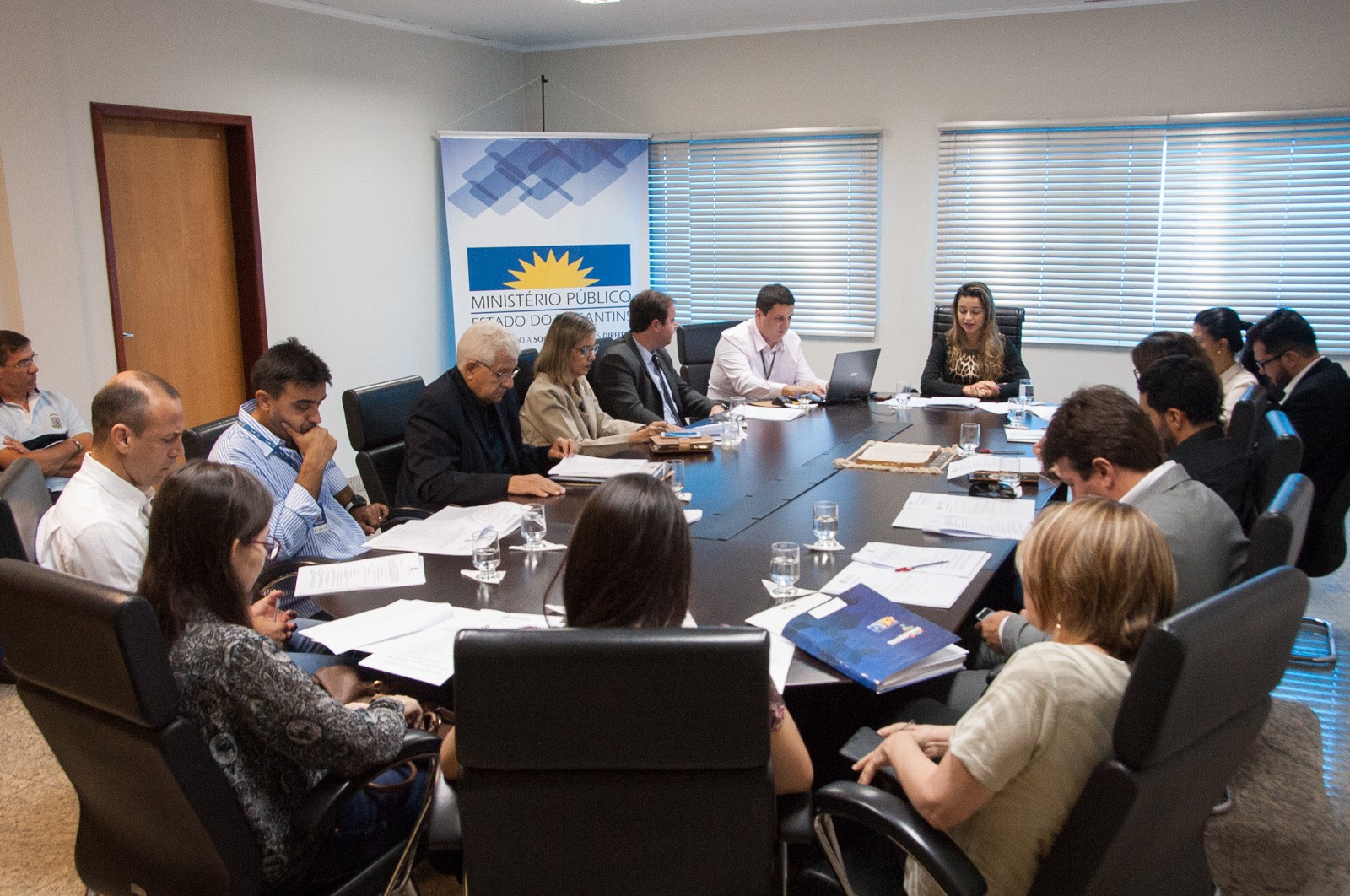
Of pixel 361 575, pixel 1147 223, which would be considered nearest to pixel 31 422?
pixel 361 575

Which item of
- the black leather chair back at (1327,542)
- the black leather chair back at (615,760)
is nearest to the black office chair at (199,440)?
the black leather chair back at (615,760)

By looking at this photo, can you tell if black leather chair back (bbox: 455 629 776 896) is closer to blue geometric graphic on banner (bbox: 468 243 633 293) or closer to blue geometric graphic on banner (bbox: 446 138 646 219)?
blue geometric graphic on banner (bbox: 468 243 633 293)

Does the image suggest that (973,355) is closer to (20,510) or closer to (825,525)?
(825,525)

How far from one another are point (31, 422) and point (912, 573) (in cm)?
369

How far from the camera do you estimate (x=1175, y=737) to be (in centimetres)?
133

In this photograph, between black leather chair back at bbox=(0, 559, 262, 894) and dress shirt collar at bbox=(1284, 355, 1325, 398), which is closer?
black leather chair back at bbox=(0, 559, 262, 894)

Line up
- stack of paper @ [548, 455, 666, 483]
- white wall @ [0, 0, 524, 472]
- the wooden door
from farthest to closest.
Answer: the wooden door
white wall @ [0, 0, 524, 472]
stack of paper @ [548, 455, 666, 483]

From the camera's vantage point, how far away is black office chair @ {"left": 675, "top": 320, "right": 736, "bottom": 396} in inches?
223

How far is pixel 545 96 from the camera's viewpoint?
7.54m

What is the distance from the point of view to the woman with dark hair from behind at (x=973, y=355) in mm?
5199

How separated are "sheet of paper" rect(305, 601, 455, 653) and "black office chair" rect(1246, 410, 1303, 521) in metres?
2.19

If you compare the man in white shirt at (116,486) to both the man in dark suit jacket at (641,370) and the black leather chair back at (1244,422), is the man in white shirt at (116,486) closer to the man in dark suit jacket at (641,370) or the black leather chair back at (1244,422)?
the man in dark suit jacket at (641,370)

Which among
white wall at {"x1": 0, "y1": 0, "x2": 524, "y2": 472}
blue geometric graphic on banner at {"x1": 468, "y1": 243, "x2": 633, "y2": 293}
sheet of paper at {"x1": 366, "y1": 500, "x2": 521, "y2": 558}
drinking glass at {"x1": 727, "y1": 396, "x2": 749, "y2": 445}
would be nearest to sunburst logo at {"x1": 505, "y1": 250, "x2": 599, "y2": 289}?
blue geometric graphic on banner at {"x1": 468, "y1": 243, "x2": 633, "y2": 293}

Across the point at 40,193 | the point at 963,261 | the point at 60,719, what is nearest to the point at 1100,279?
the point at 963,261
